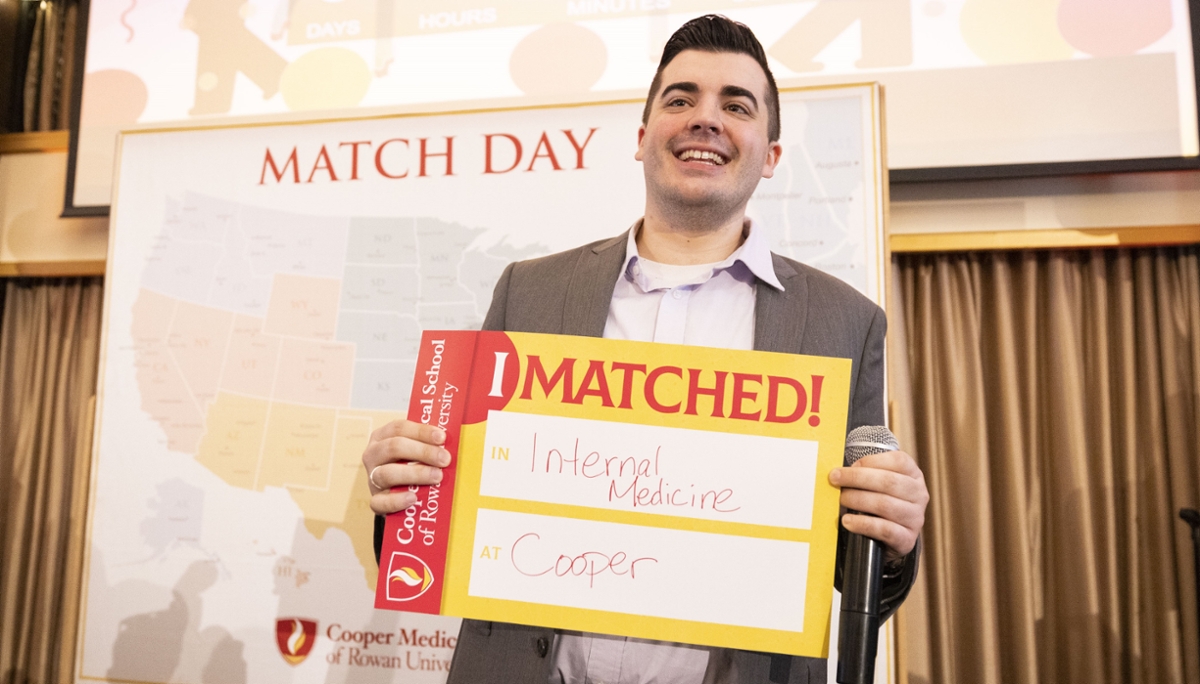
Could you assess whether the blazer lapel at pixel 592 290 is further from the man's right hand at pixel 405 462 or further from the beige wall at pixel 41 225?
the beige wall at pixel 41 225

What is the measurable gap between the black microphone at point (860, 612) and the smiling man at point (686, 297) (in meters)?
0.29

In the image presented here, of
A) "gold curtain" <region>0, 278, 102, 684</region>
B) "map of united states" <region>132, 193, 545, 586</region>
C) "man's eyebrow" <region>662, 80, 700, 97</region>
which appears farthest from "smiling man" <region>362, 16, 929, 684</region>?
"gold curtain" <region>0, 278, 102, 684</region>

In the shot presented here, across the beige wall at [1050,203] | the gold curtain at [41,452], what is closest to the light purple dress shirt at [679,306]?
the beige wall at [1050,203]

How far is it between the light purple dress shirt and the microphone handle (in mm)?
385

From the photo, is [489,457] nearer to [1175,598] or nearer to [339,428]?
[339,428]

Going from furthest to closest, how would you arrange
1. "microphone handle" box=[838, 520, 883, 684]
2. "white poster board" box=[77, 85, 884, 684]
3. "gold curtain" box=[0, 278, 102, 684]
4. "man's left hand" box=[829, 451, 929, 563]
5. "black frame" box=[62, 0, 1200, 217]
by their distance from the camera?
"gold curtain" box=[0, 278, 102, 684] → "black frame" box=[62, 0, 1200, 217] → "white poster board" box=[77, 85, 884, 684] → "man's left hand" box=[829, 451, 929, 563] → "microphone handle" box=[838, 520, 883, 684]

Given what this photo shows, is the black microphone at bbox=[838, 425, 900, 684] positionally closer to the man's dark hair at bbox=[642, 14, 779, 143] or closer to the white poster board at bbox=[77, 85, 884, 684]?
the man's dark hair at bbox=[642, 14, 779, 143]

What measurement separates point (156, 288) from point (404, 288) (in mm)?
826

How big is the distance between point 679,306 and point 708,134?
0.95 feet

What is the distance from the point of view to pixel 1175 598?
94.0 inches

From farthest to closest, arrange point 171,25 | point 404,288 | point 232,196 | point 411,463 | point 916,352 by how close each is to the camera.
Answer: point 171,25, point 916,352, point 232,196, point 404,288, point 411,463

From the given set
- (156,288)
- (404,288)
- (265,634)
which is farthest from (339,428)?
(156,288)

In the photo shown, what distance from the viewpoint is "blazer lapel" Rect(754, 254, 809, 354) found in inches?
46.1

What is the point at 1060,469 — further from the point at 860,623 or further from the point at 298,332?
the point at 298,332
